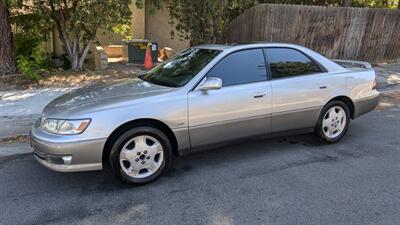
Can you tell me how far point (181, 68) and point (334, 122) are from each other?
7.43 ft

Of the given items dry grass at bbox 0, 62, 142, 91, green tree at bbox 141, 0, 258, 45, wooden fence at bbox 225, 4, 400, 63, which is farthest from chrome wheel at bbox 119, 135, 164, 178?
wooden fence at bbox 225, 4, 400, 63

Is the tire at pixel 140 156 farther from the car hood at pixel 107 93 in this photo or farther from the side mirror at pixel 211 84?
the side mirror at pixel 211 84

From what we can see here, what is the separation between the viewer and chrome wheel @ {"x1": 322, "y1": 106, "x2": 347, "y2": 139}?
5.37m

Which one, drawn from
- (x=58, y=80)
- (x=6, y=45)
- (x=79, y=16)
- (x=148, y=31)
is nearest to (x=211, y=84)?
(x=58, y=80)

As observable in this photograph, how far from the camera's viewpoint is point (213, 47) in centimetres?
504

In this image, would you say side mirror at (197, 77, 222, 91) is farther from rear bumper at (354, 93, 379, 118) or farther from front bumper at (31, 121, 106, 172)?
rear bumper at (354, 93, 379, 118)

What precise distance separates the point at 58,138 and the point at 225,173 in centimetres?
185

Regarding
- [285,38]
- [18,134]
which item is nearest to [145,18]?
[285,38]

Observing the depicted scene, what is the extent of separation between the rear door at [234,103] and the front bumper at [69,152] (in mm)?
1060

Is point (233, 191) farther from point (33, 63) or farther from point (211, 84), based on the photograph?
point (33, 63)

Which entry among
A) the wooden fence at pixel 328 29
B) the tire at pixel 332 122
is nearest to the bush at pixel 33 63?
the wooden fence at pixel 328 29

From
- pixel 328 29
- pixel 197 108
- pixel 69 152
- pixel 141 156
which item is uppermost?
pixel 328 29

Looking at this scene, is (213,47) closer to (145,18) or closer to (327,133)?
(327,133)

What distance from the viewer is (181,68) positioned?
16.1ft
